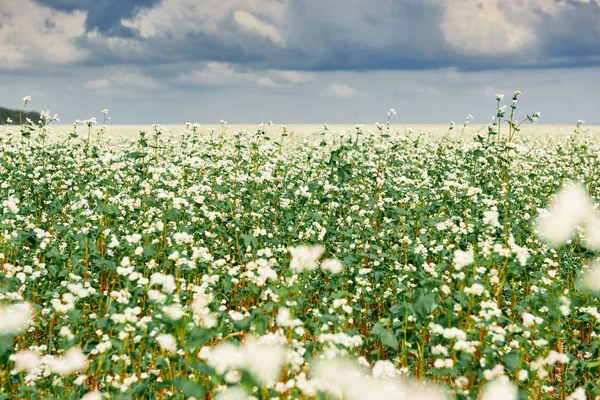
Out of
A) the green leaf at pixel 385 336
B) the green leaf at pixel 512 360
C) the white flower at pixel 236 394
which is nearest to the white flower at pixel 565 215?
the green leaf at pixel 512 360

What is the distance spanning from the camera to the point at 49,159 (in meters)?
15.1

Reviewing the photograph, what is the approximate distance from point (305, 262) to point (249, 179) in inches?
243

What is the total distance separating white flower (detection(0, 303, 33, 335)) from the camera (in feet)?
17.5

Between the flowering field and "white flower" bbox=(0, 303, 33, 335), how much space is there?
0.03 m

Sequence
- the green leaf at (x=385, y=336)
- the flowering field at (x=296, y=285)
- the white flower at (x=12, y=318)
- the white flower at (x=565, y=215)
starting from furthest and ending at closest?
the white flower at (x=565, y=215) → the white flower at (x=12, y=318) → the green leaf at (x=385, y=336) → the flowering field at (x=296, y=285)

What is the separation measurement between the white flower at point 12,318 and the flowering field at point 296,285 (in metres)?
0.03

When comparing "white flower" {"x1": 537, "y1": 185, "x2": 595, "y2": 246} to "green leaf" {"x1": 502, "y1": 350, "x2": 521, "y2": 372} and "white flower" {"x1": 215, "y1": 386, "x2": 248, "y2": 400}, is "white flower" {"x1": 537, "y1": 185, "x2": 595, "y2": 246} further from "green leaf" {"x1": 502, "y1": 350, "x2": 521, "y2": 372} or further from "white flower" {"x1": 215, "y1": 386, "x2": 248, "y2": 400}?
"white flower" {"x1": 215, "y1": 386, "x2": 248, "y2": 400}

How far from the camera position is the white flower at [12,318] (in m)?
5.32

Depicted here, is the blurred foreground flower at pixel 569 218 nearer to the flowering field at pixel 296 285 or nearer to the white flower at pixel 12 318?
the flowering field at pixel 296 285

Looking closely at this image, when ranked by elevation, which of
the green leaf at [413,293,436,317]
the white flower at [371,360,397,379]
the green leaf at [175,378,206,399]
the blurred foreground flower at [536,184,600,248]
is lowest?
the green leaf at [175,378,206,399]

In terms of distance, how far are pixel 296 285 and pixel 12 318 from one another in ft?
10.3

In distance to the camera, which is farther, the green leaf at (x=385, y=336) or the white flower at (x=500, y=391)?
the green leaf at (x=385, y=336)

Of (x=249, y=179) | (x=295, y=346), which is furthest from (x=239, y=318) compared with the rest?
(x=249, y=179)

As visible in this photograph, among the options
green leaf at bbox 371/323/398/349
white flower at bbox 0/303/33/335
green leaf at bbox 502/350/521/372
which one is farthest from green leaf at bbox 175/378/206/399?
green leaf at bbox 502/350/521/372
